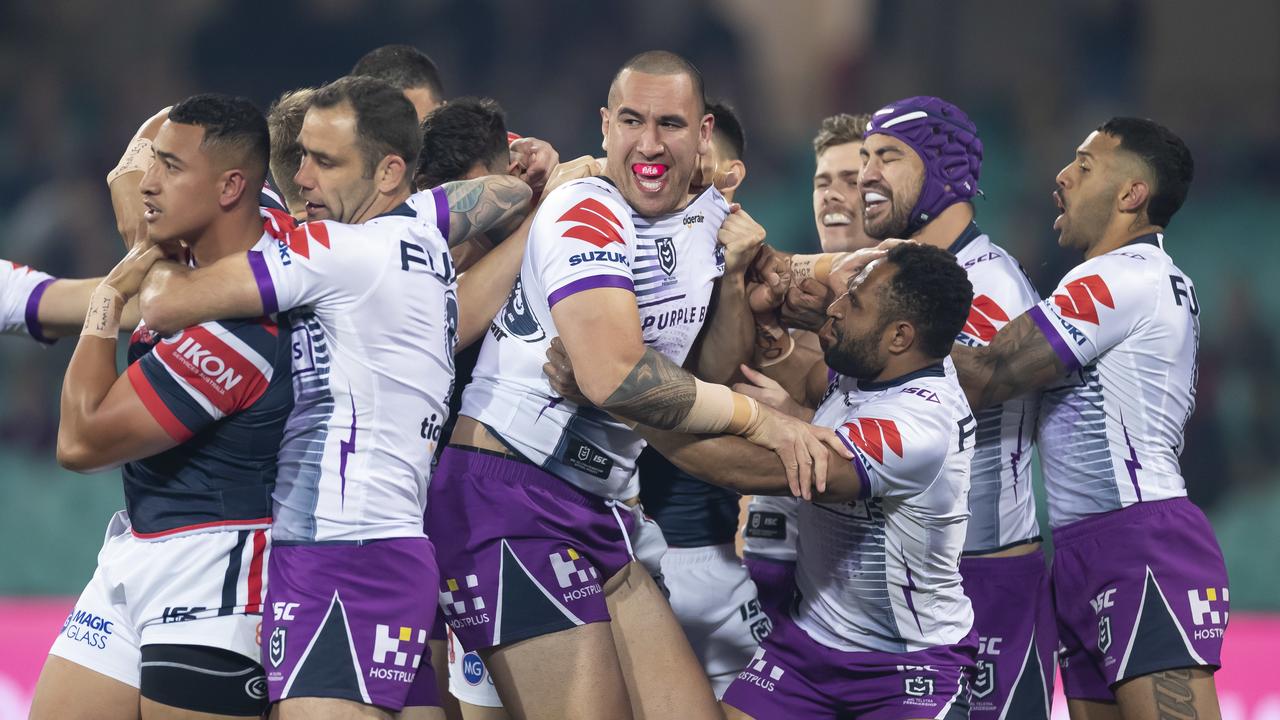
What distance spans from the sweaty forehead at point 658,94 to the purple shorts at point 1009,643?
6.88 ft

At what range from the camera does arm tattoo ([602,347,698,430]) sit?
13.5ft

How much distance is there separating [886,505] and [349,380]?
1812 millimetres

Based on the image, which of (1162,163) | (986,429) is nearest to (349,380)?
(986,429)

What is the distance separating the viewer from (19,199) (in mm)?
13234

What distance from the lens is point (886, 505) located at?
443 cm

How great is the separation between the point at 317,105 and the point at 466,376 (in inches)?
51.7

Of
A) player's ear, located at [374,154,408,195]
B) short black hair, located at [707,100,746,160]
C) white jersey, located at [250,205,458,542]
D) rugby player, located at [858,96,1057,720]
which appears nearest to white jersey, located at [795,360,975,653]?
rugby player, located at [858,96,1057,720]

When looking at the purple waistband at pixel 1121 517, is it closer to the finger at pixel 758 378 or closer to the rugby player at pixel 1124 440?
the rugby player at pixel 1124 440

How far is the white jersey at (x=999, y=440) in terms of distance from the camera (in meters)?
5.12

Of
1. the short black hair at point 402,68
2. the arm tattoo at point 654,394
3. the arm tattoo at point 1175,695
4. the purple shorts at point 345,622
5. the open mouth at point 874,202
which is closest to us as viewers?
the purple shorts at point 345,622

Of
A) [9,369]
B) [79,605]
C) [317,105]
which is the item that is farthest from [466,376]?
[9,369]

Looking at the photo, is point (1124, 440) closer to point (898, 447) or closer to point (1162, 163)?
point (1162, 163)

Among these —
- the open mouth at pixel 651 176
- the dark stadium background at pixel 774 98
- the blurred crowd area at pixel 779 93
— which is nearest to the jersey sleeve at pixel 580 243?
the open mouth at pixel 651 176

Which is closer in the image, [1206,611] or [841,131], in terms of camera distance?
[1206,611]
